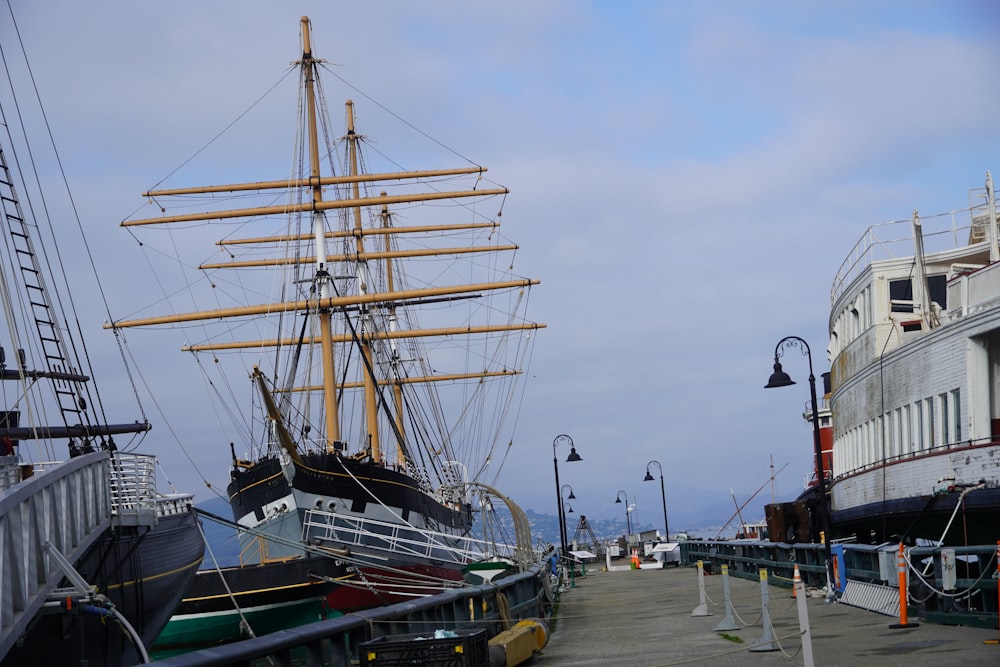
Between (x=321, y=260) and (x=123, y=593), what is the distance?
29.0 m

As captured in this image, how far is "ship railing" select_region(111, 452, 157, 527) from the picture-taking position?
17.8 meters

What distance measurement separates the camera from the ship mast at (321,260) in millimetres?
42781

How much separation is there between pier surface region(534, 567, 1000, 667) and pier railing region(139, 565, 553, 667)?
2.93ft

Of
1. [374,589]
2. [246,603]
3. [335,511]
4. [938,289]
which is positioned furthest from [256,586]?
[938,289]

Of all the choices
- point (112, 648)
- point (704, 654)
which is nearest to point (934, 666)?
point (704, 654)

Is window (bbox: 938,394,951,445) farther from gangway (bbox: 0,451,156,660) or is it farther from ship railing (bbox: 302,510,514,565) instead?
gangway (bbox: 0,451,156,660)

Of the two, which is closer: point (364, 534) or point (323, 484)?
point (364, 534)

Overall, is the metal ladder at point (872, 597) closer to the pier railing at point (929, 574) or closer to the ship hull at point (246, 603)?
the pier railing at point (929, 574)

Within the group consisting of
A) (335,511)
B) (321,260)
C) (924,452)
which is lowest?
(335,511)

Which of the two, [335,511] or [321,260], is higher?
[321,260]

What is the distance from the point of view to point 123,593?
17828 millimetres

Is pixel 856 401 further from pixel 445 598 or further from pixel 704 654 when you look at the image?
pixel 445 598

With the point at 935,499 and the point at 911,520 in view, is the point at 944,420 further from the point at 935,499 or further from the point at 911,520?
the point at 911,520

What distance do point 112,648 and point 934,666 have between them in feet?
36.8
